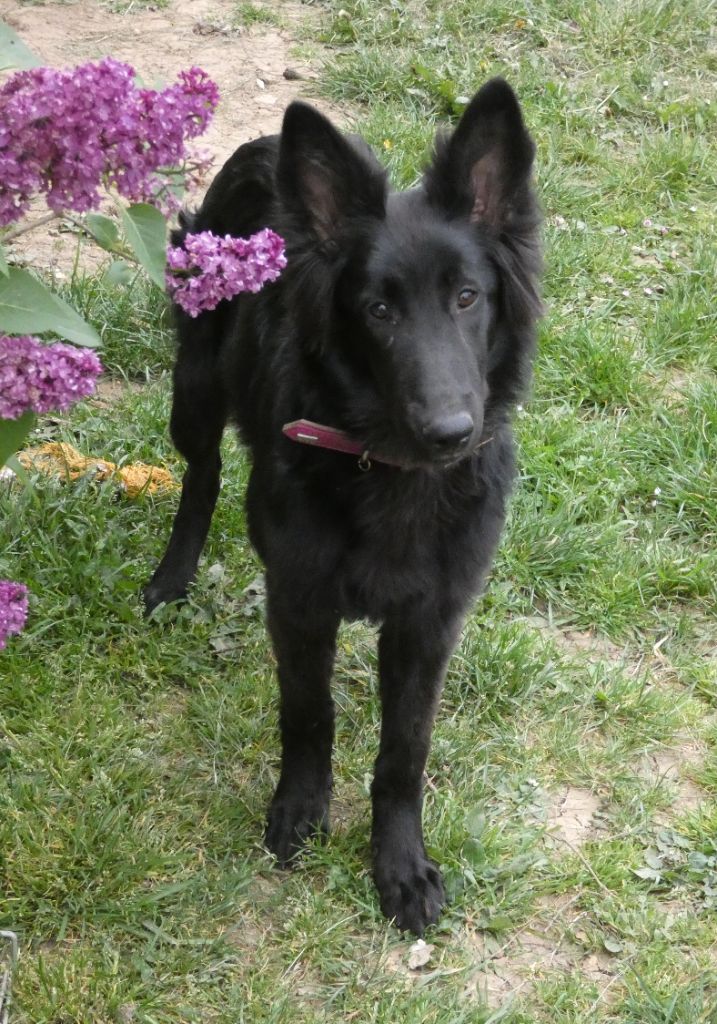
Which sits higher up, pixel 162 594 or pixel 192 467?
pixel 192 467

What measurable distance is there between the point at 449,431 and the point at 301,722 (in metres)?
0.97

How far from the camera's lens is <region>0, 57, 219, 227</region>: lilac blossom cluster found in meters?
1.54

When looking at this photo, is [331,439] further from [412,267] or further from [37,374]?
[37,374]

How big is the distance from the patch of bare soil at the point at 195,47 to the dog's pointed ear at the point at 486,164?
10.4 ft

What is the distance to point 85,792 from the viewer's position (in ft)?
9.70

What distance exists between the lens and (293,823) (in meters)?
2.99

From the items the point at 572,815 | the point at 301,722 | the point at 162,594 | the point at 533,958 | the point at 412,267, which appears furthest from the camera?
the point at 162,594

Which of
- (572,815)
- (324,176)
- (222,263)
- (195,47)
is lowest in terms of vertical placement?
(572,815)

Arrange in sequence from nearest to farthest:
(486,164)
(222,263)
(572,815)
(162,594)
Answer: (222,263)
(486,164)
(572,815)
(162,594)

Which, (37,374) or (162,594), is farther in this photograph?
(162,594)

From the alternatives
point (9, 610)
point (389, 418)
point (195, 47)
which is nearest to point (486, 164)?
point (389, 418)

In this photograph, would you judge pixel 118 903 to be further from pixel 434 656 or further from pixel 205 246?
pixel 205 246

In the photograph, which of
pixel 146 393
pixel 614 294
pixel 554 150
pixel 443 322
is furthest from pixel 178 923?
pixel 554 150

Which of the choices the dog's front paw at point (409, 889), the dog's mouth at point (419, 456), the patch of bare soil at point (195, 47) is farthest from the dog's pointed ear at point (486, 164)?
the patch of bare soil at point (195, 47)
